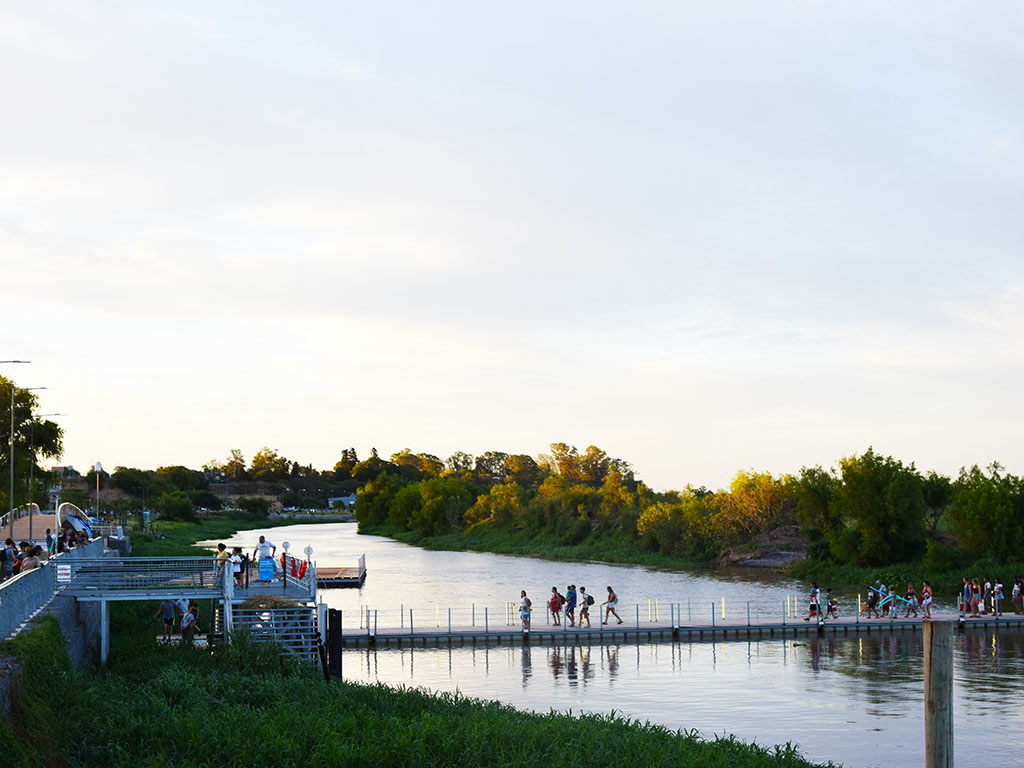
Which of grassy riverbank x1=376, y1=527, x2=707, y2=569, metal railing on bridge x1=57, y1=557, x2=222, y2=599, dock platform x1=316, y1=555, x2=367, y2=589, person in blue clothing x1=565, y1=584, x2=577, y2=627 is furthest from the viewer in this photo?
grassy riverbank x1=376, y1=527, x2=707, y2=569

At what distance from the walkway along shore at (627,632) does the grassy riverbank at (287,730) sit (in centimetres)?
1530

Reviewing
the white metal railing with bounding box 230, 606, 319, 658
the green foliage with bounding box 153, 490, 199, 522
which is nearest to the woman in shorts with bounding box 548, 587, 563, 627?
the white metal railing with bounding box 230, 606, 319, 658

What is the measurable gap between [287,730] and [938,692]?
1057 centimetres

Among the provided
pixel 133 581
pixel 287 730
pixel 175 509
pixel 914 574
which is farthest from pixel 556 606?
pixel 175 509

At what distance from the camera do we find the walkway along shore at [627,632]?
128 ft

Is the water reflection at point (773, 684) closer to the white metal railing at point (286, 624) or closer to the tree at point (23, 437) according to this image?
the white metal railing at point (286, 624)

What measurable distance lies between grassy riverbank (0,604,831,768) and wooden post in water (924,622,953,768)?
2.88 metres

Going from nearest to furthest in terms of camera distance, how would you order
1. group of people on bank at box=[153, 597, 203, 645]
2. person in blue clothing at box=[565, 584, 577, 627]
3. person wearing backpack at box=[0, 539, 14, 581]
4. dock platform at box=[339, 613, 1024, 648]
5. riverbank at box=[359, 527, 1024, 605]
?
person wearing backpack at box=[0, 539, 14, 581] < group of people on bank at box=[153, 597, 203, 645] < dock platform at box=[339, 613, 1024, 648] < person in blue clothing at box=[565, 584, 577, 627] < riverbank at box=[359, 527, 1024, 605]

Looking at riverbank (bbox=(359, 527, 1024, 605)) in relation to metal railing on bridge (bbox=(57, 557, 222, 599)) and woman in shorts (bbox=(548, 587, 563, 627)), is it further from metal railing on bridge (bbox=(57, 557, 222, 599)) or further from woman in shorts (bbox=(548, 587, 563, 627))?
metal railing on bridge (bbox=(57, 557, 222, 599))

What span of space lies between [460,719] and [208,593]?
11.7 metres

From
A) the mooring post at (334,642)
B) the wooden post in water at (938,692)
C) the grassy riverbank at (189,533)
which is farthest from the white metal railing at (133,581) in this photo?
the grassy riverbank at (189,533)

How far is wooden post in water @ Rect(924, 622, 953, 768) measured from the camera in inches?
646

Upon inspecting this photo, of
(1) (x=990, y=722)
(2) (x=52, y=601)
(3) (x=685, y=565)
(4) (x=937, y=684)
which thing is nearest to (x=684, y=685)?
(1) (x=990, y=722)

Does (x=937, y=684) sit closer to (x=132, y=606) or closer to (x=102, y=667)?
(x=102, y=667)
